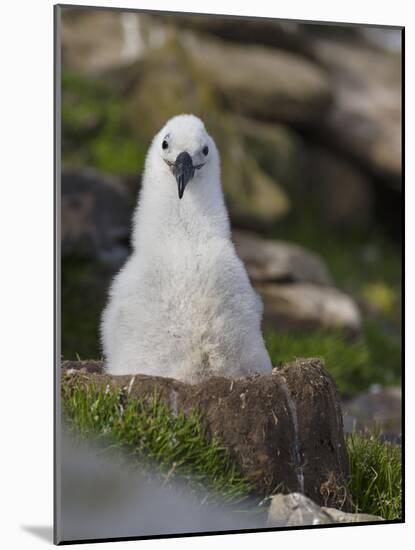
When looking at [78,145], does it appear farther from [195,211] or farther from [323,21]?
[195,211]

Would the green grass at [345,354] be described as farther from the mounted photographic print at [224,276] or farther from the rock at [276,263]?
the rock at [276,263]

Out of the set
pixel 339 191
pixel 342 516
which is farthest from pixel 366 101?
pixel 342 516

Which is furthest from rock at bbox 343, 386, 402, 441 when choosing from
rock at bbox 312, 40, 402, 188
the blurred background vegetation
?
rock at bbox 312, 40, 402, 188

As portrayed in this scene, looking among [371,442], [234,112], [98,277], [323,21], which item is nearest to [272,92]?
[234,112]

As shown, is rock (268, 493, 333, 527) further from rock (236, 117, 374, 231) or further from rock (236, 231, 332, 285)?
rock (236, 117, 374, 231)

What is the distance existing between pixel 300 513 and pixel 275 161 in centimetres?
649

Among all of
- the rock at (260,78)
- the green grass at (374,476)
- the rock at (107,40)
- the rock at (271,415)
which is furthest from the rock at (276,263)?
the rock at (271,415)

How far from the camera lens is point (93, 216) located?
8523mm

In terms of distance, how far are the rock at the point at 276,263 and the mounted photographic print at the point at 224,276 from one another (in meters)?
0.02

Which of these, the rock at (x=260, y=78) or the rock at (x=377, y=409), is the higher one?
the rock at (x=260, y=78)

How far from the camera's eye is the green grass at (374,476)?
5.73 meters

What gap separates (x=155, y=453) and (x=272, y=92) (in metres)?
6.57

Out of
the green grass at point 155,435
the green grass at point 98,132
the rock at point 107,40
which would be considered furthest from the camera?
the rock at point 107,40

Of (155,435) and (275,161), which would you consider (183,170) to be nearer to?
(155,435)
